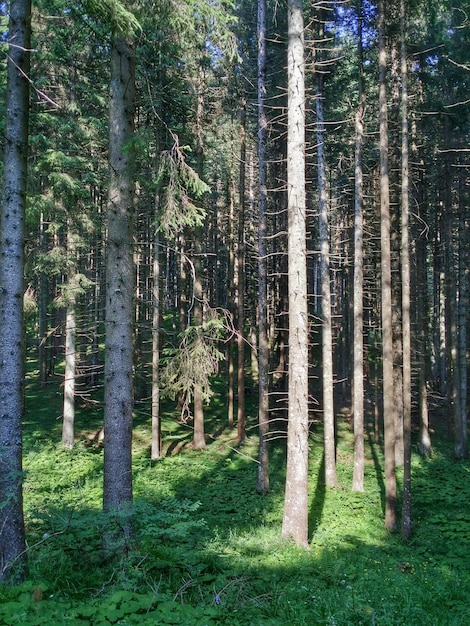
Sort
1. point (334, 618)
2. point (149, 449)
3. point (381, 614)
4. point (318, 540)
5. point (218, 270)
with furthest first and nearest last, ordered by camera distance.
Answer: point (218, 270) < point (149, 449) < point (318, 540) < point (381, 614) < point (334, 618)

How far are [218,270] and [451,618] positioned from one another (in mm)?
32200

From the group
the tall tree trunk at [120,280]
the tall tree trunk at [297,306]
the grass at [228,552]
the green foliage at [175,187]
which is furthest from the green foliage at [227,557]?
the green foliage at [175,187]

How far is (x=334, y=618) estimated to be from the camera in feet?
17.1

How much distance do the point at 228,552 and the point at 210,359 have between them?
3581 mm

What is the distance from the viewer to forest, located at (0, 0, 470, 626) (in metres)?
5.75

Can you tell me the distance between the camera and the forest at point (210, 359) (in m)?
5.75

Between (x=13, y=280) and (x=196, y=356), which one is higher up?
(x=13, y=280)

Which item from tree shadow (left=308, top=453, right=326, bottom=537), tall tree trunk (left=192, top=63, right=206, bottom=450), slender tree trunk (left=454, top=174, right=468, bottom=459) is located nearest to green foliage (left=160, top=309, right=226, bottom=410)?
tree shadow (left=308, top=453, right=326, bottom=537)

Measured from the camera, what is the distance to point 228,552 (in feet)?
26.0

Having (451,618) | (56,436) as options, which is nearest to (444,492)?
(451,618)

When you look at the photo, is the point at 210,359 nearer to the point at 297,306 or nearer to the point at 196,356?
the point at 196,356

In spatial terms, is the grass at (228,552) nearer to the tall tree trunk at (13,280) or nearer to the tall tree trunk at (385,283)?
the tall tree trunk at (13,280)

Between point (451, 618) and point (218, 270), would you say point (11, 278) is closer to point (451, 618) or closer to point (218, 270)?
point (451, 618)

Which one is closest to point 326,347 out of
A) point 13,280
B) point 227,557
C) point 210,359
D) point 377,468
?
point 377,468
